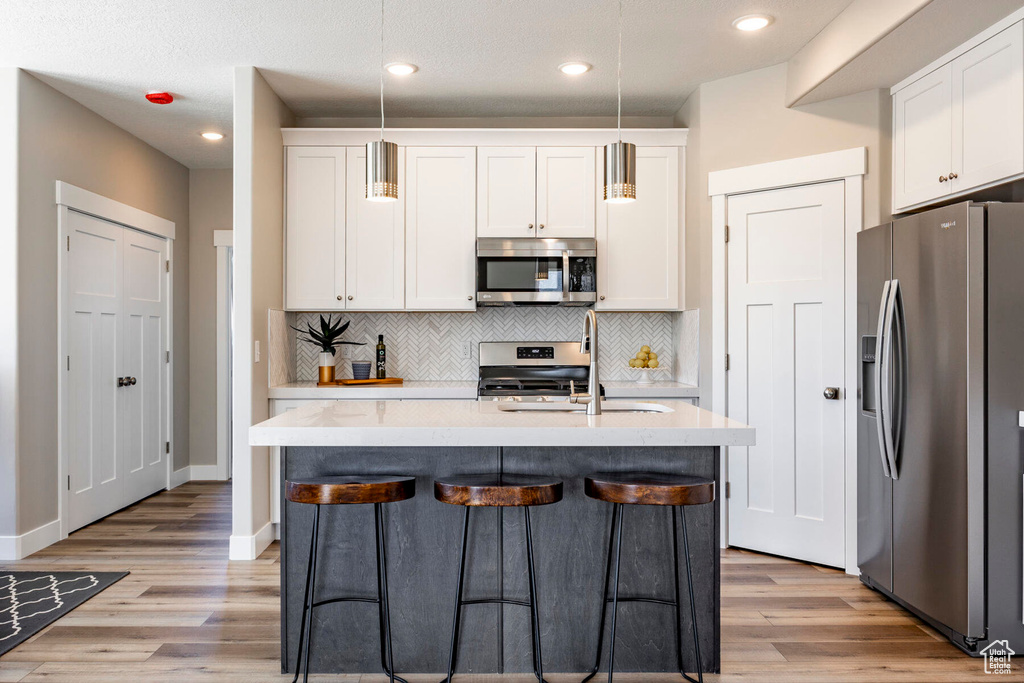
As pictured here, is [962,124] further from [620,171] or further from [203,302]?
[203,302]

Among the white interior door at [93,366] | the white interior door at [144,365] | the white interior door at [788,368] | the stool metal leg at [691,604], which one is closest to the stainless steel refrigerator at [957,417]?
the white interior door at [788,368]

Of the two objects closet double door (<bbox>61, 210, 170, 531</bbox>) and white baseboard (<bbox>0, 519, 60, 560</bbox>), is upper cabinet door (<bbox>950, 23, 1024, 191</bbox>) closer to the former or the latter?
closet double door (<bbox>61, 210, 170, 531</bbox>)

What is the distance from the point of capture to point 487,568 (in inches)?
96.4

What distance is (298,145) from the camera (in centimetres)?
434

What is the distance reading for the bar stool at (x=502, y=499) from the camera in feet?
7.03

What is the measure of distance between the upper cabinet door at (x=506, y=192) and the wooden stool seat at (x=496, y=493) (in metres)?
2.40

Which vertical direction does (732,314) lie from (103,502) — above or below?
above

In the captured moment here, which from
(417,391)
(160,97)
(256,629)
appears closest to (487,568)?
(256,629)

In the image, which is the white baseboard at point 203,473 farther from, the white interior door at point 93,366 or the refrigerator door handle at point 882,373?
the refrigerator door handle at point 882,373

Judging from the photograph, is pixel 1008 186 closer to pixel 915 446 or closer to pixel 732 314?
pixel 915 446

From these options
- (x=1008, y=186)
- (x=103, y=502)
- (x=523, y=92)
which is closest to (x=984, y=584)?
(x=1008, y=186)

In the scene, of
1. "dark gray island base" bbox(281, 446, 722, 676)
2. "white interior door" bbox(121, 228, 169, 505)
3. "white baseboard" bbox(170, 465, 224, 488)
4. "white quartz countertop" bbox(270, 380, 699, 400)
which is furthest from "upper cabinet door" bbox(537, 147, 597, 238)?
"white baseboard" bbox(170, 465, 224, 488)

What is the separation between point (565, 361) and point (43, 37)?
323 centimetres

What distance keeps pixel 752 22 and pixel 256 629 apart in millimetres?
3328
